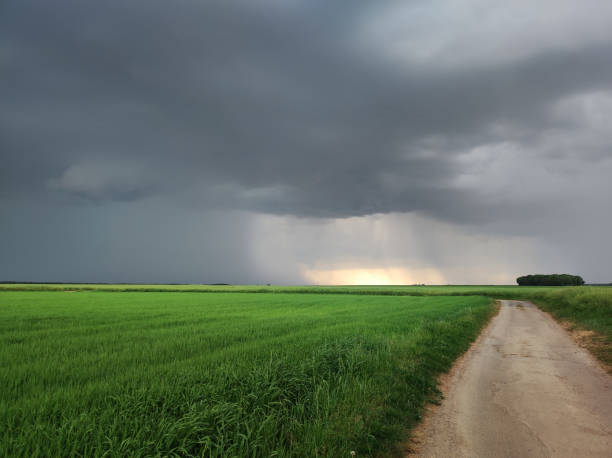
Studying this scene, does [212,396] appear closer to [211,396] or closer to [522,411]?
[211,396]

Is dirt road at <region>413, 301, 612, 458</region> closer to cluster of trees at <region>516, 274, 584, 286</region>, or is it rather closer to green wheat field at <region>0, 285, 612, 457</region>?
green wheat field at <region>0, 285, 612, 457</region>

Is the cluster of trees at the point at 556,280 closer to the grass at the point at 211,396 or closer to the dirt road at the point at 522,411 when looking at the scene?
the dirt road at the point at 522,411

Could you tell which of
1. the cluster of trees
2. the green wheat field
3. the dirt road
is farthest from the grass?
the cluster of trees

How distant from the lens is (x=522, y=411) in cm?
696

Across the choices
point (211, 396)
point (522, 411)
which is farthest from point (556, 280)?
point (211, 396)

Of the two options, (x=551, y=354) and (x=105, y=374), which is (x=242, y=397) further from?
(x=551, y=354)

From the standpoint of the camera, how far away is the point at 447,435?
231 inches

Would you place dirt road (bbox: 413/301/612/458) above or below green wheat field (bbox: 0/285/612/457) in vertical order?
below

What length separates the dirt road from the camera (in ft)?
17.9

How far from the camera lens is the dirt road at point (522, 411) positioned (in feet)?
17.9

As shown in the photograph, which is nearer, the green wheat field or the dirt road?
the green wheat field

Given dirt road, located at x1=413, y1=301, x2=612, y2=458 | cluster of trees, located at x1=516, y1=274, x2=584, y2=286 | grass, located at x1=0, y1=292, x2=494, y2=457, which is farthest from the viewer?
cluster of trees, located at x1=516, y1=274, x2=584, y2=286

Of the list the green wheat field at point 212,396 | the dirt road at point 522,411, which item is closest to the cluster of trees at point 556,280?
the dirt road at point 522,411

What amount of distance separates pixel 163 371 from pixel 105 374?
1.43 m
